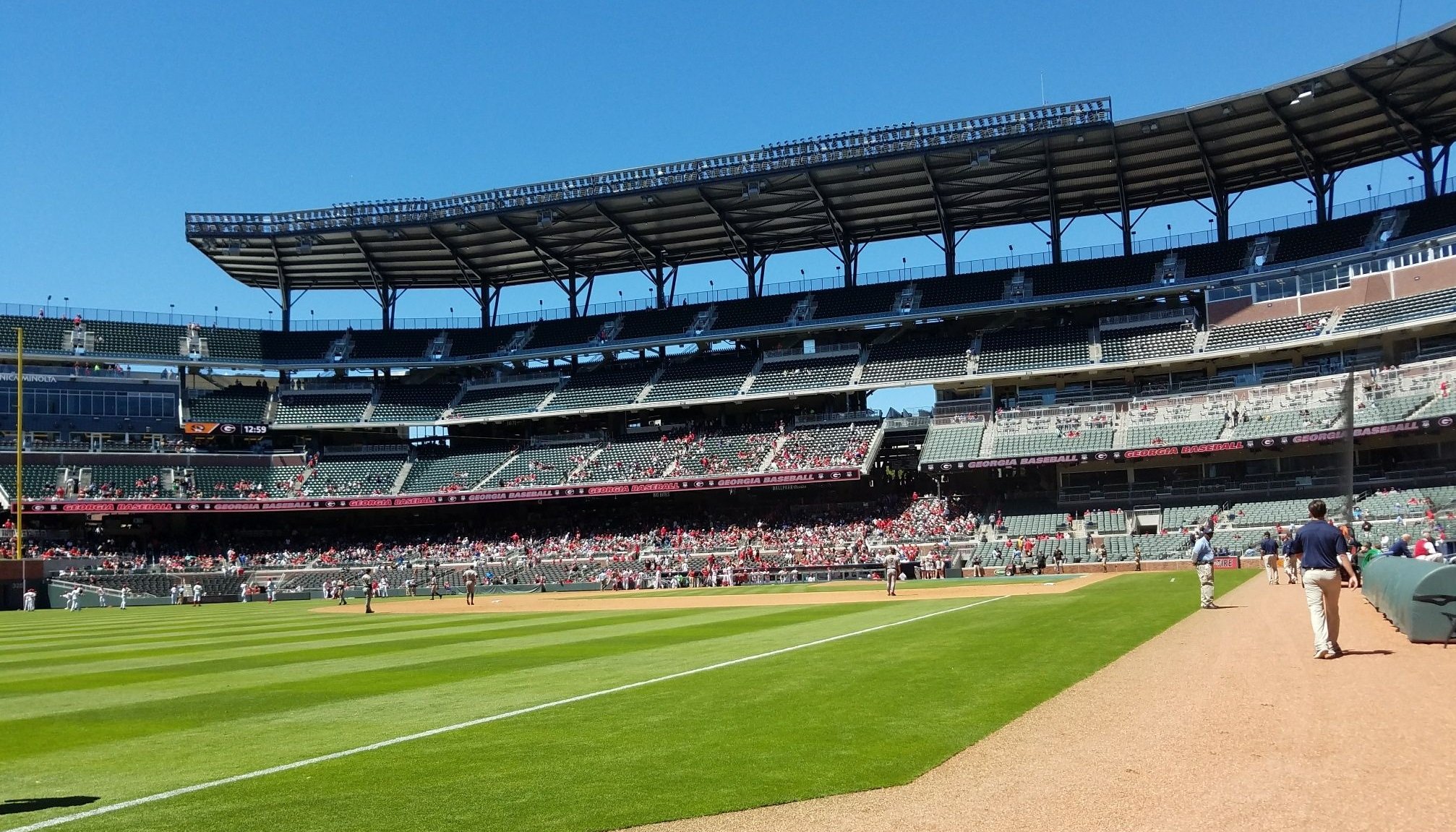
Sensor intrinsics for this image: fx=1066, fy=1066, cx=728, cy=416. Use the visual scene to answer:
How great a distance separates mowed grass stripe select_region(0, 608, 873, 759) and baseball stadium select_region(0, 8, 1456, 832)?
13 centimetres

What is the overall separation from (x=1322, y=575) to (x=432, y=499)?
6135 cm

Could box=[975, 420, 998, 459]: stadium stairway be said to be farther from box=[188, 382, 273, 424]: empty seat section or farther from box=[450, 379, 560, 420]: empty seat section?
box=[188, 382, 273, 424]: empty seat section

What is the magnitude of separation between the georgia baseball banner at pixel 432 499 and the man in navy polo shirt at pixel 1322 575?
4501 cm

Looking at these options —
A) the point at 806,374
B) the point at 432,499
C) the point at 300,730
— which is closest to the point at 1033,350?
the point at 806,374

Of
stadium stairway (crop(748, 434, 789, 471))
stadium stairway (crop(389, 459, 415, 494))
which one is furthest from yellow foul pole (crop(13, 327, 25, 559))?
stadium stairway (crop(748, 434, 789, 471))

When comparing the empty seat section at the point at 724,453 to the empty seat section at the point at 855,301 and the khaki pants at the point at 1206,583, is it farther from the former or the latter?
the khaki pants at the point at 1206,583

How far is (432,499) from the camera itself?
6788cm

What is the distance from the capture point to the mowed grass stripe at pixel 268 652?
17.0 metres

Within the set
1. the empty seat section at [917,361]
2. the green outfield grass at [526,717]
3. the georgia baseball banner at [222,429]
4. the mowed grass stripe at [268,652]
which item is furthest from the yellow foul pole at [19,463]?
the empty seat section at [917,361]

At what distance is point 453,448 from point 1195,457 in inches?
1893

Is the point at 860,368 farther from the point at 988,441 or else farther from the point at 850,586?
the point at 850,586

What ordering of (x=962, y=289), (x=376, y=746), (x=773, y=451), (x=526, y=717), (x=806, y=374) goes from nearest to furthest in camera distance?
(x=376, y=746) → (x=526, y=717) → (x=773, y=451) → (x=962, y=289) → (x=806, y=374)

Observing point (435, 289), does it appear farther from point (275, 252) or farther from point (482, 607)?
point (482, 607)

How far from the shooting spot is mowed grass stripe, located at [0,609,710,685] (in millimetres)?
16984
